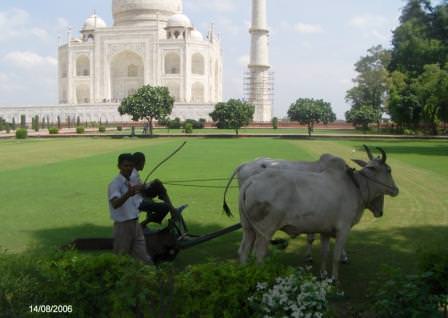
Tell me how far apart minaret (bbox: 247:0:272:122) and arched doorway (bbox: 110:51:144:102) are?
12.3 meters

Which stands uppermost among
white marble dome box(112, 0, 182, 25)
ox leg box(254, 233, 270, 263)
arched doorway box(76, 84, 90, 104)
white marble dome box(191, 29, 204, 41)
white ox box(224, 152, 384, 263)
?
white marble dome box(112, 0, 182, 25)

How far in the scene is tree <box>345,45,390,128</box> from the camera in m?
48.7

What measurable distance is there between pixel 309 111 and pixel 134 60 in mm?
31399

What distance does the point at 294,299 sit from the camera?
272 cm

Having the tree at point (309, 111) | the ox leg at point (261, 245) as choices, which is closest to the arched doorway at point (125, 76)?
the tree at point (309, 111)

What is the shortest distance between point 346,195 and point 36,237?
144 inches

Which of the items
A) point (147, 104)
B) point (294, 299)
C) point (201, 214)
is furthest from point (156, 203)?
point (147, 104)

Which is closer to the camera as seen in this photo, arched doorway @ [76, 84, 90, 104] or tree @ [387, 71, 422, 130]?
tree @ [387, 71, 422, 130]

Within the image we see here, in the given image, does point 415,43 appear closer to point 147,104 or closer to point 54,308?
point 147,104

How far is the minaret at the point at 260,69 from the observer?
5630 centimetres

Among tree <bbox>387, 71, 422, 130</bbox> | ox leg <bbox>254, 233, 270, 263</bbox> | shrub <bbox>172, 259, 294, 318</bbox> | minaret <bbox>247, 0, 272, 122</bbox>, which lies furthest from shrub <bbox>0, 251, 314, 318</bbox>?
minaret <bbox>247, 0, 272, 122</bbox>

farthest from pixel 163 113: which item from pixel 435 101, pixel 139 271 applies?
pixel 139 271

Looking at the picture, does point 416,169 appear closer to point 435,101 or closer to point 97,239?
point 97,239

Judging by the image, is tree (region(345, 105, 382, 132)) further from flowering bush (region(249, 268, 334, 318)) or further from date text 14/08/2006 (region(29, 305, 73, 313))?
date text 14/08/2006 (region(29, 305, 73, 313))
